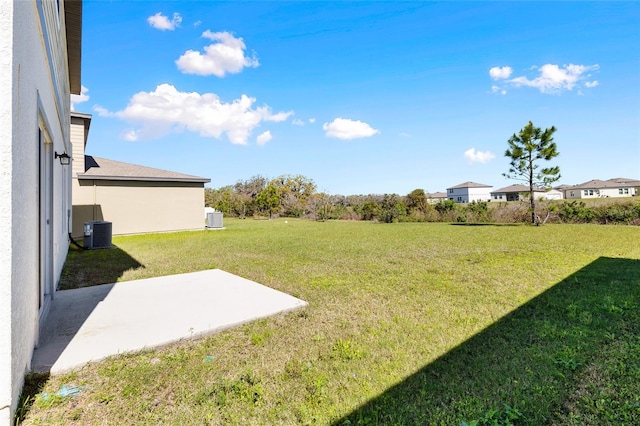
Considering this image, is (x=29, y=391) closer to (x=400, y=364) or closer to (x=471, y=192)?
(x=400, y=364)

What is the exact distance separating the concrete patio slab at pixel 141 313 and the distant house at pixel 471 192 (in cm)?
6130

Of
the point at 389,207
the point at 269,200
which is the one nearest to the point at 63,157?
the point at 389,207

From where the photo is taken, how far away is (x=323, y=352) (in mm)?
2730

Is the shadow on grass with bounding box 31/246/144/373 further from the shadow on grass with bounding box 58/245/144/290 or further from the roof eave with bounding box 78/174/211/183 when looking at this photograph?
the roof eave with bounding box 78/174/211/183

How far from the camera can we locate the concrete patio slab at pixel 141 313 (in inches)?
106

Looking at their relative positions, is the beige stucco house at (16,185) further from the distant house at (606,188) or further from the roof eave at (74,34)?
the distant house at (606,188)

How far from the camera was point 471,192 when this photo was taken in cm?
5916

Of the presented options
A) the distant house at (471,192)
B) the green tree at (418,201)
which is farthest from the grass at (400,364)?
the distant house at (471,192)

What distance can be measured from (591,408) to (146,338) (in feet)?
11.7

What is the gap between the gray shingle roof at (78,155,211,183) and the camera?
12704 millimetres

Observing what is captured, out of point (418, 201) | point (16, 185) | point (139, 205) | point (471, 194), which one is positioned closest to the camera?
point (16, 185)

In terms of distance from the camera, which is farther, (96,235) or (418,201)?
(418,201)

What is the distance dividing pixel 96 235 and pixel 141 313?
25.1 feet

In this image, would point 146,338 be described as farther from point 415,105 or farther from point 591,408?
point 415,105
